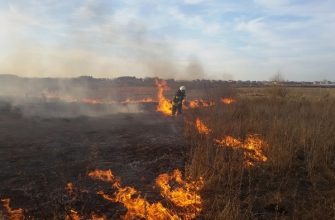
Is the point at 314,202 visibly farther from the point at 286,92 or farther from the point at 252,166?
the point at 286,92

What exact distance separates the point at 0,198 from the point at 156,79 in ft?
82.1

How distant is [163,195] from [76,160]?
3.55 m

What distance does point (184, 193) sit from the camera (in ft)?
23.4

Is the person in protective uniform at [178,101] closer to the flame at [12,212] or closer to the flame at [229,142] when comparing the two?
the flame at [229,142]

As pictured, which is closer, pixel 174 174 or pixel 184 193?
pixel 184 193

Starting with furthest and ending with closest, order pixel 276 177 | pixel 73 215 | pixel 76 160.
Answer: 1. pixel 76 160
2. pixel 276 177
3. pixel 73 215

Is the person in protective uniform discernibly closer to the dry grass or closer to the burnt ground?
the burnt ground

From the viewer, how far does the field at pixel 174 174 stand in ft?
21.2

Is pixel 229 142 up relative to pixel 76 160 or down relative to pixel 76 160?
up

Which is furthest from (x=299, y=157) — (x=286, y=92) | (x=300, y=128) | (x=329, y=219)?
(x=286, y=92)

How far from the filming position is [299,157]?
964 cm

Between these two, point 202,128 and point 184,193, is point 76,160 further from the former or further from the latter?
point 202,128

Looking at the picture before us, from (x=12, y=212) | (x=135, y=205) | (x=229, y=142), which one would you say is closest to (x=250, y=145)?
(x=229, y=142)

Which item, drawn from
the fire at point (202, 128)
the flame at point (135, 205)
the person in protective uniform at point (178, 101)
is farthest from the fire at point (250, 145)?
the person in protective uniform at point (178, 101)
